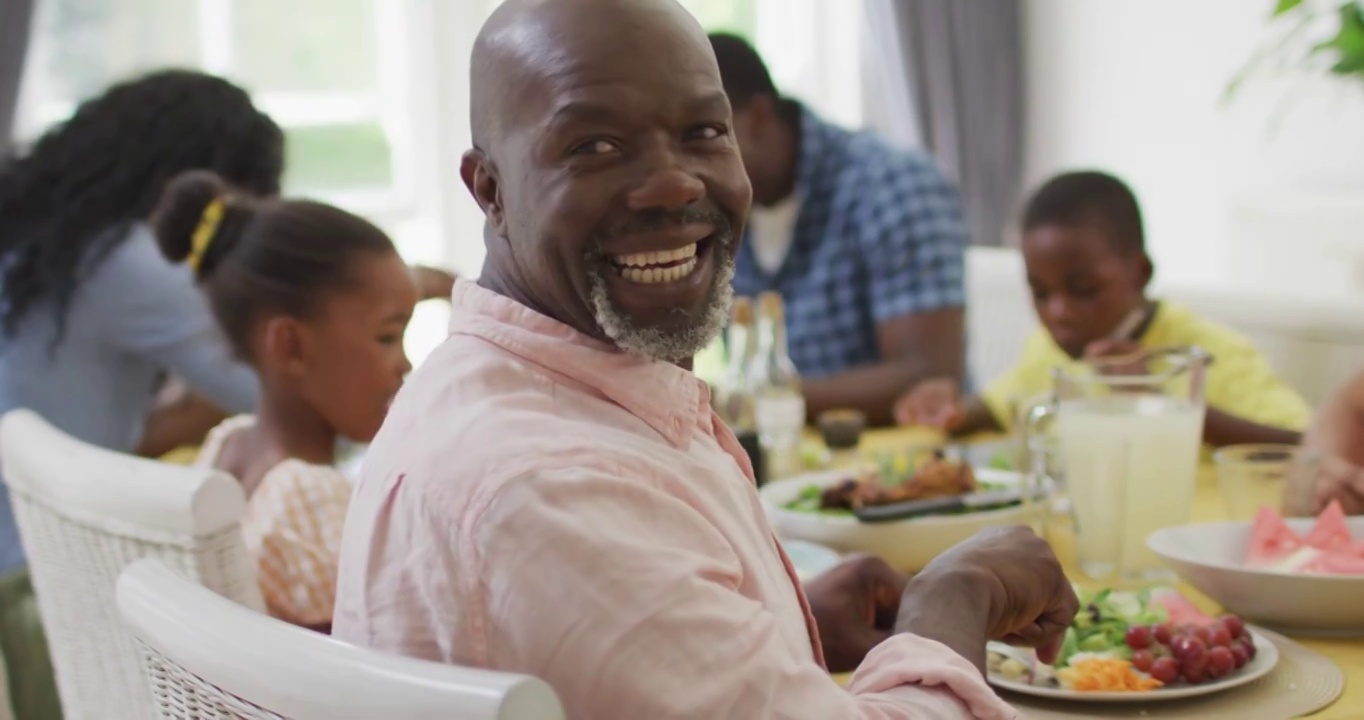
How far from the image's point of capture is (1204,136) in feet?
15.2

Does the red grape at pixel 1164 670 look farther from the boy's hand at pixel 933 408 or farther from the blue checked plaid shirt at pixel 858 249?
the blue checked plaid shirt at pixel 858 249

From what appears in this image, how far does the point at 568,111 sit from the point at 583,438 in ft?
0.60

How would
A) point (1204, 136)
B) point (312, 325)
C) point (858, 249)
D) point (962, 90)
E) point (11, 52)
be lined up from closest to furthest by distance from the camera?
1. point (312, 325)
2. point (858, 249)
3. point (11, 52)
4. point (1204, 136)
5. point (962, 90)

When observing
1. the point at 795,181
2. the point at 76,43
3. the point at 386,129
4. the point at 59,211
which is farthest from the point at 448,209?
the point at 59,211

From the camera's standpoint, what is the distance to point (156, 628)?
2.52 feet

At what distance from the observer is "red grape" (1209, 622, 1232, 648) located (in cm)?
113

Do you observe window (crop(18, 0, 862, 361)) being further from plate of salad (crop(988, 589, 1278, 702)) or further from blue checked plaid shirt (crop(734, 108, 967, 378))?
plate of salad (crop(988, 589, 1278, 702))

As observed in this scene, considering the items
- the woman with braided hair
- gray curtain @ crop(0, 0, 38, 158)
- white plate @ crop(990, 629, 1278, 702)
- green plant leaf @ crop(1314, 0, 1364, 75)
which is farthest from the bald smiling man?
gray curtain @ crop(0, 0, 38, 158)

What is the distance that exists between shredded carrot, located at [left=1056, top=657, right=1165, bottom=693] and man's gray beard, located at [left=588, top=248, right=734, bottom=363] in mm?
407

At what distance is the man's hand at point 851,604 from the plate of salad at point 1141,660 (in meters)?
0.09

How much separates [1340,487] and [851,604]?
0.60m

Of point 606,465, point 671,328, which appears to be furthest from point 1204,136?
point 606,465

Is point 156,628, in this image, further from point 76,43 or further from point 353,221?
point 76,43

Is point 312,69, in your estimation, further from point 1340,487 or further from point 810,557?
point 1340,487
